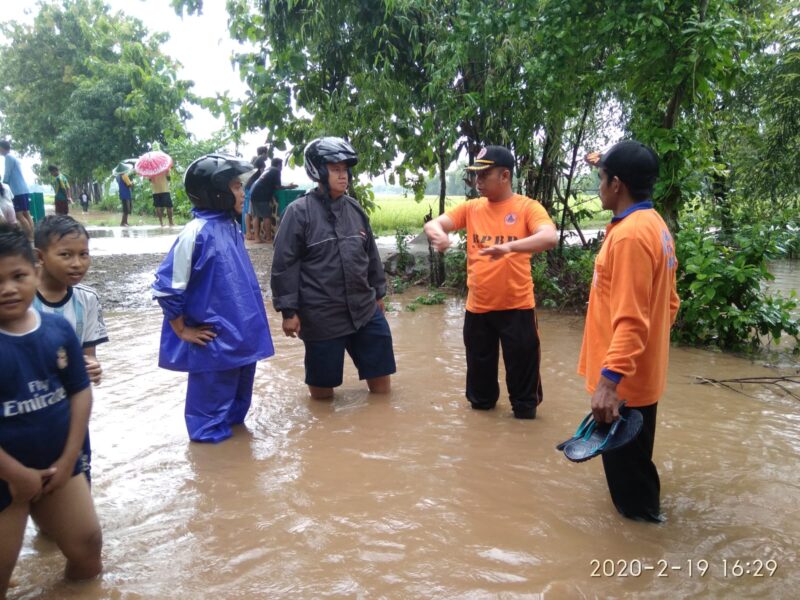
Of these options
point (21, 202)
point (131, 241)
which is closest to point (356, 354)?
point (21, 202)

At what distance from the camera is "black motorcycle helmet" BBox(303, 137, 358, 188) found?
464 centimetres

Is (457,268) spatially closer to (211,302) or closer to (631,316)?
(211,302)

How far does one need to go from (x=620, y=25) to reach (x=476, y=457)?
4.18 metres

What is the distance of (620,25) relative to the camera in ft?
19.2

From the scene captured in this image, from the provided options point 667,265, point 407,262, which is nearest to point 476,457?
point 667,265

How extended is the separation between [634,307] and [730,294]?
421 centimetres

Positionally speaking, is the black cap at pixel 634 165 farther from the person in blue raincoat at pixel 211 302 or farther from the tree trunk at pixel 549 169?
the tree trunk at pixel 549 169

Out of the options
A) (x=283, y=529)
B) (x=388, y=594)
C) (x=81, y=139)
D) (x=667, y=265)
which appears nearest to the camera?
(x=388, y=594)

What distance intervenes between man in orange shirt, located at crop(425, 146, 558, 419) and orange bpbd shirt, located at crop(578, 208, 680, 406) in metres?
1.28

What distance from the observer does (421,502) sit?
3344 mm

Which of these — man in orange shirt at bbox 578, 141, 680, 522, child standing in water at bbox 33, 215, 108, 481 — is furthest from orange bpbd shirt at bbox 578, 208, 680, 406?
child standing in water at bbox 33, 215, 108, 481

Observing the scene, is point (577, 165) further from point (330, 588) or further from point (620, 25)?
point (330, 588)

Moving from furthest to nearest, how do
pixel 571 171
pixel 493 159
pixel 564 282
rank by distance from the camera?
pixel 571 171
pixel 564 282
pixel 493 159

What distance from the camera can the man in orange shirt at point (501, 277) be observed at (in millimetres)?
4340
